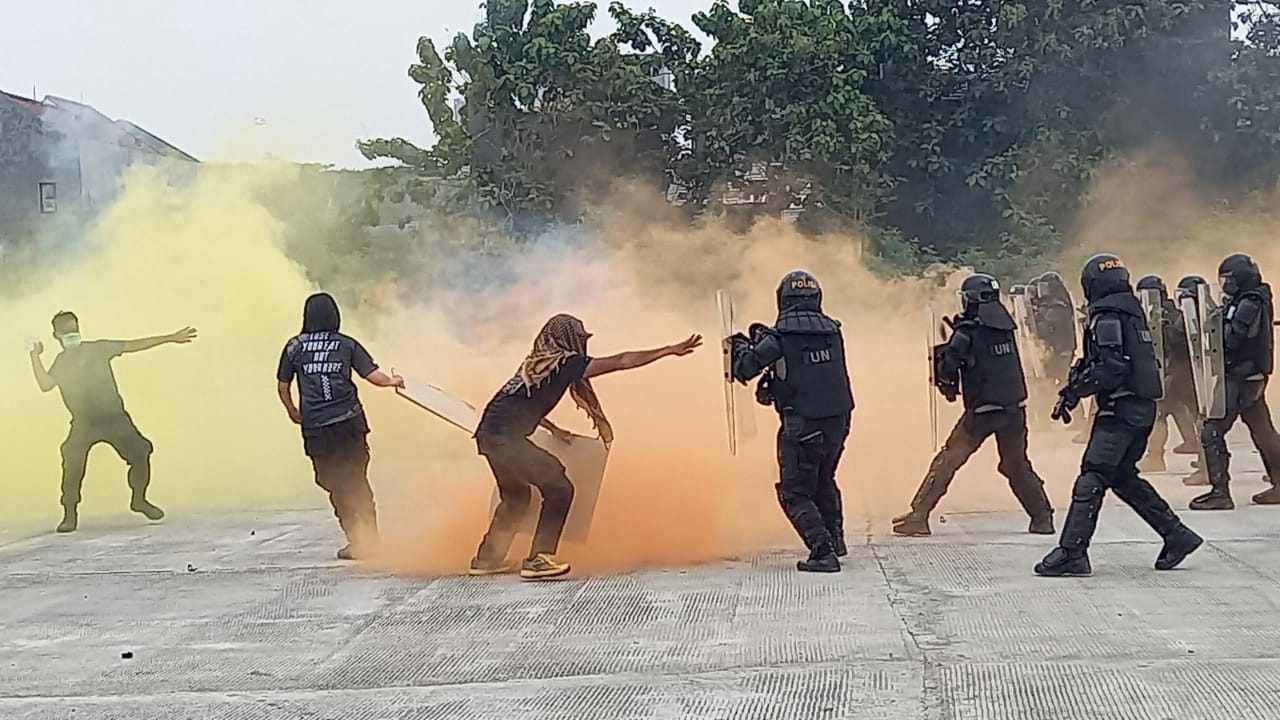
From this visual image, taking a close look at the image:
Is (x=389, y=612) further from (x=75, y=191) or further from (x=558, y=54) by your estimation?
(x=558, y=54)

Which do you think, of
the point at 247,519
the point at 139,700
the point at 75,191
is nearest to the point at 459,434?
the point at 247,519

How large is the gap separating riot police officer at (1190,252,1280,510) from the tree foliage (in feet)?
29.8

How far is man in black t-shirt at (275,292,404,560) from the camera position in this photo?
9008mm

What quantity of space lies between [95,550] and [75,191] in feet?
20.6

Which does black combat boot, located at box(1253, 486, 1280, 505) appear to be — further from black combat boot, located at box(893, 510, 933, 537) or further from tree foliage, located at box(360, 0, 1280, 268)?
tree foliage, located at box(360, 0, 1280, 268)

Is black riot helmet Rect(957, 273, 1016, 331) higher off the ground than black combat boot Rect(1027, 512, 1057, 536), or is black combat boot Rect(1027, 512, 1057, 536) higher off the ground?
black riot helmet Rect(957, 273, 1016, 331)

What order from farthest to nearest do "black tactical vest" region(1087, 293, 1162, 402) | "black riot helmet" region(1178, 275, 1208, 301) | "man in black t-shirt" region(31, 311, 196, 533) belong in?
1. "man in black t-shirt" region(31, 311, 196, 533)
2. "black riot helmet" region(1178, 275, 1208, 301)
3. "black tactical vest" region(1087, 293, 1162, 402)

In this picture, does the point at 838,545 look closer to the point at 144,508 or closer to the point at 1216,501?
the point at 1216,501

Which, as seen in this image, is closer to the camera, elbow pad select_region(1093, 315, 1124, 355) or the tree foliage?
elbow pad select_region(1093, 315, 1124, 355)

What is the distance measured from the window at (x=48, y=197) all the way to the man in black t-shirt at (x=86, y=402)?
434 centimetres

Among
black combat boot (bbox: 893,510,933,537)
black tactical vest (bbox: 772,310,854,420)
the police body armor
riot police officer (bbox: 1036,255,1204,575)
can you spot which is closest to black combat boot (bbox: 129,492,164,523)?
black tactical vest (bbox: 772,310,854,420)

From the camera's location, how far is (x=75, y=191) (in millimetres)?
14977

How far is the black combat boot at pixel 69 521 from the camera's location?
1072 centimetres

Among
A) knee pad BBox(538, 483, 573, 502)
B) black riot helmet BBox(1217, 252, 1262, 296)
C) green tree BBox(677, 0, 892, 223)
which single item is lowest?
knee pad BBox(538, 483, 573, 502)
